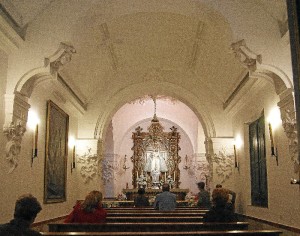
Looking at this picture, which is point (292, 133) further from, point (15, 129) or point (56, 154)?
point (56, 154)

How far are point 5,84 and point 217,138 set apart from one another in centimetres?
694

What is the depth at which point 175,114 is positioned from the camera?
20.3 metres

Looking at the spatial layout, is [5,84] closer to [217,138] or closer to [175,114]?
[217,138]

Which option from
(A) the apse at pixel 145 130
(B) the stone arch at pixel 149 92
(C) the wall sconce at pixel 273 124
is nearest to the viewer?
(C) the wall sconce at pixel 273 124

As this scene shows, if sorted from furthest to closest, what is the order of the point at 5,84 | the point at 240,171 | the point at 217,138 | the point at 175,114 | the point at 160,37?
the point at 175,114 → the point at 217,138 → the point at 240,171 → the point at 160,37 → the point at 5,84

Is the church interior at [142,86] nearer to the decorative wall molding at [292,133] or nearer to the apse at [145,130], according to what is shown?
the decorative wall molding at [292,133]

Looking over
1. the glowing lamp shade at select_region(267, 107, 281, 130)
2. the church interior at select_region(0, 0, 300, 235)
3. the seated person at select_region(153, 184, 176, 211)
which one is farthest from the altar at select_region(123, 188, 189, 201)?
the glowing lamp shade at select_region(267, 107, 281, 130)

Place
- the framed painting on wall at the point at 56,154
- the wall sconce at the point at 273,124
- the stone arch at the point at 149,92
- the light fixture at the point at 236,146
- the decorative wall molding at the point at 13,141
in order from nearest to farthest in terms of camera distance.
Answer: the decorative wall molding at the point at 13,141 < the wall sconce at the point at 273,124 < the framed painting on wall at the point at 56,154 < the light fixture at the point at 236,146 < the stone arch at the point at 149,92

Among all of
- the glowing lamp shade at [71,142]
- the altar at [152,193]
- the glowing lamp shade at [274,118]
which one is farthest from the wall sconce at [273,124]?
the altar at [152,193]

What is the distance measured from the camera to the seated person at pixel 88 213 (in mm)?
5480

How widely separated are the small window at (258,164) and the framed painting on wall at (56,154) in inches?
178

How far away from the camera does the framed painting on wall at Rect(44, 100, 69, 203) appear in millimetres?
8844

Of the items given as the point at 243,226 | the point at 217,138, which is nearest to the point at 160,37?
the point at 217,138

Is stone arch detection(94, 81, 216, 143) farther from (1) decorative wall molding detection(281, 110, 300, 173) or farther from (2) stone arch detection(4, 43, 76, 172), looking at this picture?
(1) decorative wall molding detection(281, 110, 300, 173)
